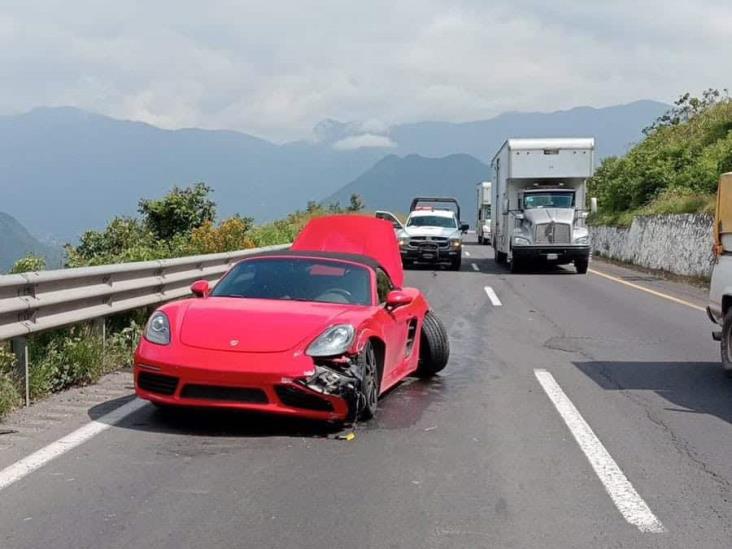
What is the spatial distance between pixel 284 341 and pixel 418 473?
138 centimetres

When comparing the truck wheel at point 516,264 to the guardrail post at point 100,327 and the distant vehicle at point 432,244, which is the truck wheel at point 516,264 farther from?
the guardrail post at point 100,327

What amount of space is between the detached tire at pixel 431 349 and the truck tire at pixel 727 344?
2798mm

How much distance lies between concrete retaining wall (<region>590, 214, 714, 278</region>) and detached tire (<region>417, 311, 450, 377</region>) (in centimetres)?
1586

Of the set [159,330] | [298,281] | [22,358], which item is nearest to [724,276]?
[298,281]

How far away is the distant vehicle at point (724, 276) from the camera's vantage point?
8.57 m

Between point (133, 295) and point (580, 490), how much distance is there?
553 centimetres

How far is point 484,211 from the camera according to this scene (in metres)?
49.0

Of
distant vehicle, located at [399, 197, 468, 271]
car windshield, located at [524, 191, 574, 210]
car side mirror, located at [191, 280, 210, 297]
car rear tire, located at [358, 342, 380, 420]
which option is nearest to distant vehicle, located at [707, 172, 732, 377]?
car rear tire, located at [358, 342, 380, 420]

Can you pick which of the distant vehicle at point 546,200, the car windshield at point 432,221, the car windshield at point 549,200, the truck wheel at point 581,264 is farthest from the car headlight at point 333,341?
the car windshield at point 432,221

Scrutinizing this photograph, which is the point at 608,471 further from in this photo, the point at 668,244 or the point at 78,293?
the point at 668,244

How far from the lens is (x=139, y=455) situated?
5.45m

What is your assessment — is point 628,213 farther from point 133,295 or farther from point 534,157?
point 133,295

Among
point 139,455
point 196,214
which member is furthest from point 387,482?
point 196,214

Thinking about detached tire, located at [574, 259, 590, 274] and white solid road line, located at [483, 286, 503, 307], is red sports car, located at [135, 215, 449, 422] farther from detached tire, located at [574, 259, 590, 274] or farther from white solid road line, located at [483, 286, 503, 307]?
detached tire, located at [574, 259, 590, 274]
